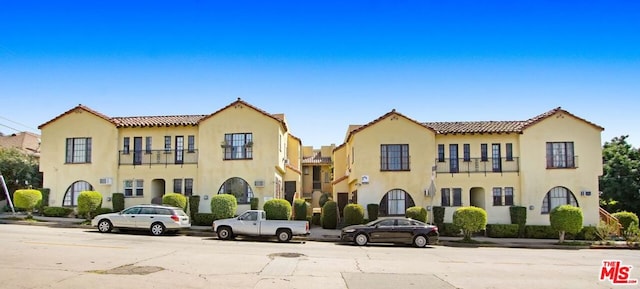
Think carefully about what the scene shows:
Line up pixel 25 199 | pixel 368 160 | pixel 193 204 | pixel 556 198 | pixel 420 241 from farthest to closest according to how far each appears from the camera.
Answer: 1. pixel 368 160
2. pixel 556 198
3. pixel 193 204
4. pixel 25 199
5. pixel 420 241

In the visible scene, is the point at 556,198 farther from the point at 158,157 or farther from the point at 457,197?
the point at 158,157

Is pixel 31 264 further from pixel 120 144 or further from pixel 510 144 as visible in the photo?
pixel 510 144

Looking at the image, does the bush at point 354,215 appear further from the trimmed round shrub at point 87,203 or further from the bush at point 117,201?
the trimmed round shrub at point 87,203

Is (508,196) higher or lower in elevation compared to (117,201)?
higher

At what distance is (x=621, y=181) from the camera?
115ft

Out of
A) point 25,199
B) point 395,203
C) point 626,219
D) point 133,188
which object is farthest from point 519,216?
point 25,199

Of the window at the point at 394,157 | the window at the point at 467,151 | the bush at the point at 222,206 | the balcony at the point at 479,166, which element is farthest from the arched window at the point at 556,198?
the bush at the point at 222,206

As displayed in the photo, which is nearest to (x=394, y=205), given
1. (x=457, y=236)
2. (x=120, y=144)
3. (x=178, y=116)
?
(x=457, y=236)

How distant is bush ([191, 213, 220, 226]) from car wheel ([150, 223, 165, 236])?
4.82 metres

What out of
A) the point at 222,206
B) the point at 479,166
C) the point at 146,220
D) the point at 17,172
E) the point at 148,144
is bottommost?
the point at 146,220

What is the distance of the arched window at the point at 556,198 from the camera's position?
30.0 m

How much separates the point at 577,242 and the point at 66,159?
29982mm

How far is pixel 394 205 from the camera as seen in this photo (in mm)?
30141

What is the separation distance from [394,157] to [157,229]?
14101 millimetres
